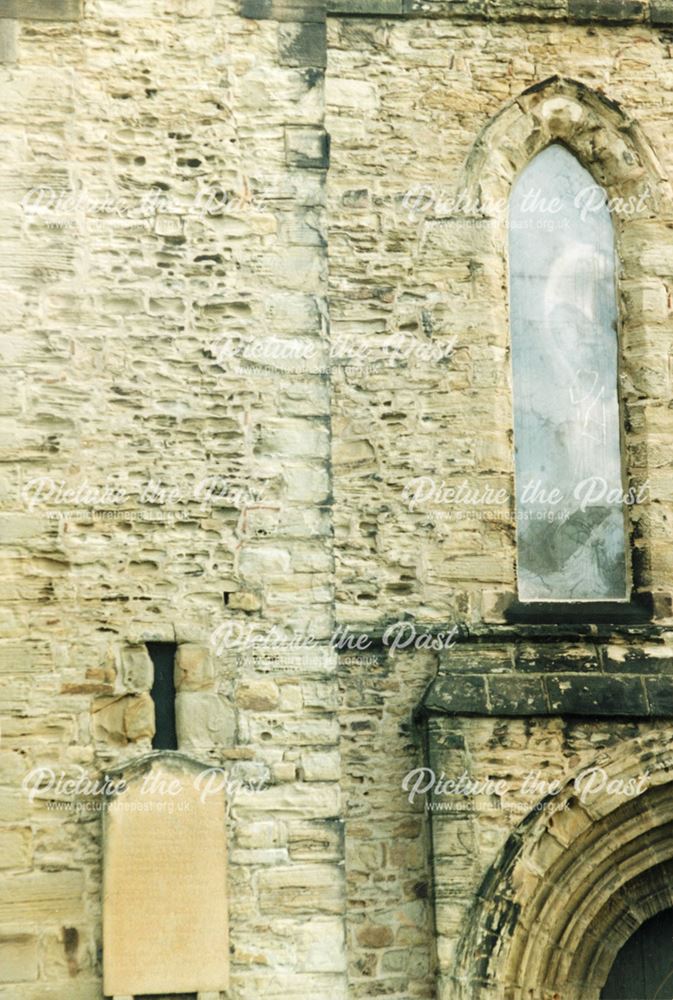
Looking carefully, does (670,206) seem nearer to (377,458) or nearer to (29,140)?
(377,458)

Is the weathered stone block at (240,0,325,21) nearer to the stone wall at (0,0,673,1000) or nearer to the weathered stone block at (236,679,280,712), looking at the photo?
the stone wall at (0,0,673,1000)

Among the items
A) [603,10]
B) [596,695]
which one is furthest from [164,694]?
[603,10]

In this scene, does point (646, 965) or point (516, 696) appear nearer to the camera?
point (516, 696)

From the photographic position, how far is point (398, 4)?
353 inches

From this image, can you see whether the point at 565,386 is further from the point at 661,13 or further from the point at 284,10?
the point at 284,10

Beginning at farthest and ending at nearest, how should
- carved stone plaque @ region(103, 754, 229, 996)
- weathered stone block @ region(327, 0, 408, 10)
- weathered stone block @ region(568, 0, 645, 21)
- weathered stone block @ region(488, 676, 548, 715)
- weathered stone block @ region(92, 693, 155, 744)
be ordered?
weathered stone block @ region(568, 0, 645, 21), weathered stone block @ region(327, 0, 408, 10), weathered stone block @ region(488, 676, 548, 715), weathered stone block @ region(92, 693, 155, 744), carved stone plaque @ region(103, 754, 229, 996)

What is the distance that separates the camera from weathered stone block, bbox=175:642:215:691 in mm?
8031

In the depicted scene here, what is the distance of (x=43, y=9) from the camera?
864 cm

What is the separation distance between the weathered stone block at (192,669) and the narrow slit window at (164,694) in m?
0.04

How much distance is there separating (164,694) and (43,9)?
350 centimetres

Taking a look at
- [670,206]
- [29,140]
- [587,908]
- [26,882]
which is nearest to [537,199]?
[670,206]

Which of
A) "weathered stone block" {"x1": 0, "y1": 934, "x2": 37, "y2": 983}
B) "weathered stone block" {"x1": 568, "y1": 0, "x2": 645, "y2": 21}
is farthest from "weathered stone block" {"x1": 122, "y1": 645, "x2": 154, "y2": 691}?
"weathered stone block" {"x1": 568, "y1": 0, "x2": 645, "y2": 21}

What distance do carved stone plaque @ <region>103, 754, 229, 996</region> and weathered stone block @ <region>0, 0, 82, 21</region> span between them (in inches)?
147

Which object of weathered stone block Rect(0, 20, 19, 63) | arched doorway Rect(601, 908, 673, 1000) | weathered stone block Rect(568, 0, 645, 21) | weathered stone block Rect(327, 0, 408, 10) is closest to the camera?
arched doorway Rect(601, 908, 673, 1000)
